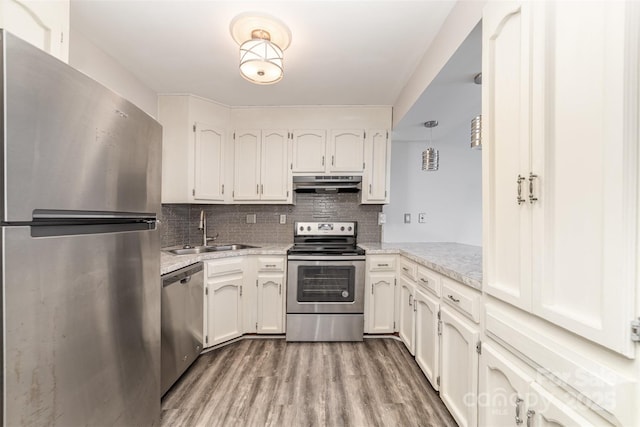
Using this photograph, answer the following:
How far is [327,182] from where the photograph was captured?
111 inches

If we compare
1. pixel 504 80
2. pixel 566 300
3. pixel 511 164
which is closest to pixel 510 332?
pixel 566 300

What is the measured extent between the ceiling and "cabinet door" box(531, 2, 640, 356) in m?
1.00

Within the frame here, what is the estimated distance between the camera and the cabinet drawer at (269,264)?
2504mm

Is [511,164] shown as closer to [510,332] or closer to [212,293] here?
[510,332]

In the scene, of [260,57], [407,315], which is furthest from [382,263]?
[260,57]

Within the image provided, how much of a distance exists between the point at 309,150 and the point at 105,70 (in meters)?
1.81

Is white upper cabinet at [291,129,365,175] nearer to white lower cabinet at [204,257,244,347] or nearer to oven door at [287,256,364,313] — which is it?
oven door at [287,256,364,313]

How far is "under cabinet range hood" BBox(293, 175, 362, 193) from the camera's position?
2.80m

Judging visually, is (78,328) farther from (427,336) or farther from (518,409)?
(427,336)

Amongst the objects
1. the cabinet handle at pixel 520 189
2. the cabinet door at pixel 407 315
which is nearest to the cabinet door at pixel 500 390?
the cabinet handle at pixel 520 189

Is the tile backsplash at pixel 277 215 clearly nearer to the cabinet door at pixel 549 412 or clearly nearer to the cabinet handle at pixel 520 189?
the cabinet handle at pixel 520 189

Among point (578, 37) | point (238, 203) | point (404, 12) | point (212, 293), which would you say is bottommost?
point (212, 293)

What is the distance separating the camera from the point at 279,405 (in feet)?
5.26

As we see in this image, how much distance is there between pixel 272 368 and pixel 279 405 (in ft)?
1.36
